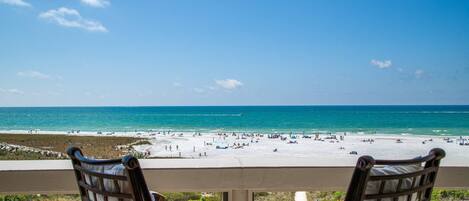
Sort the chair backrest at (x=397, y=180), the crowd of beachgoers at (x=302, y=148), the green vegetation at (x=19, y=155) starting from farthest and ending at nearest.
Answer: the crowd of beachgoers at (x=302, y=148)
the green vegetation at (x=19, y=155)
the chair backrest at (x=397, y=180)

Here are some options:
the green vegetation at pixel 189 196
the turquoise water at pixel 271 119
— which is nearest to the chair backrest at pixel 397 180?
the green vegetation at pixel 189 196

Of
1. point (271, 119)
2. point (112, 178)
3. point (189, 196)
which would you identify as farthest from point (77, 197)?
point (271, 119)

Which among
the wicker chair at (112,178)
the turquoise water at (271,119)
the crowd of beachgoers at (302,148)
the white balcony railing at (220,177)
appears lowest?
the crowd of beachgoers at (302,148)

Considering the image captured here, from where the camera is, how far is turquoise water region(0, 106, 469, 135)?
1628cm

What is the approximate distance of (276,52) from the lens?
2248cm

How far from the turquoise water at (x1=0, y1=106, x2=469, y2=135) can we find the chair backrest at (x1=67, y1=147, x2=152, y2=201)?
47.2 ft

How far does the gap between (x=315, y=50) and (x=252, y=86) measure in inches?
172

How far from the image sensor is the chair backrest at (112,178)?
3.95 feet

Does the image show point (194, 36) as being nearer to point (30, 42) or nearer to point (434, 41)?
point (30, 42)

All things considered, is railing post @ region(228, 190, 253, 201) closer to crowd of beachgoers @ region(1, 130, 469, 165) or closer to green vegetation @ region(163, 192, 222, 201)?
green vegetation @ region(163, 192, 222, 201)

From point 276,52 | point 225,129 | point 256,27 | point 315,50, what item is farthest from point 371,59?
point 225,129

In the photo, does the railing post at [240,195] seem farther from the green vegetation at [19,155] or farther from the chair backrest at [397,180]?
the green vegetation at [19,155]

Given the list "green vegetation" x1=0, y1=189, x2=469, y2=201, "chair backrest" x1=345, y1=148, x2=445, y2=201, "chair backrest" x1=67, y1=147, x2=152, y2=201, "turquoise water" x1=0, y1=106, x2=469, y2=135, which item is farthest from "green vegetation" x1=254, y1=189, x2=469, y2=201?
"turquoise water" x1=0, y1=106, x2=469, y2=135

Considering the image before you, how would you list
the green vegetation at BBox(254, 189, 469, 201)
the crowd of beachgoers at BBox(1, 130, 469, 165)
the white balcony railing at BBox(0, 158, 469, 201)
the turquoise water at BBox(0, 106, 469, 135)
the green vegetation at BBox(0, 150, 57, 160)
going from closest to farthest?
the white balcony railing at BBox(0, 158, 469, 201)
the green vegetation at BBox(254, 189, 469, 201)
the green vegetation at BBox(0, 150, 57, 160)
the crowd of beachgoers at BBox(1, 130, 469, 165)
the turquoise water at BBox(0, 106, 469, 135)
